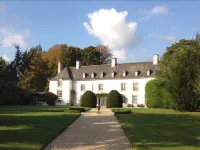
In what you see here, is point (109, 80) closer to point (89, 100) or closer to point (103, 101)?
point (103, 101)

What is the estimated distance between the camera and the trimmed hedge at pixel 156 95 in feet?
142

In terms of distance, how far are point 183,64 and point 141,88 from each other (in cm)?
1697

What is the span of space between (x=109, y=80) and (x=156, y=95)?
12093mm

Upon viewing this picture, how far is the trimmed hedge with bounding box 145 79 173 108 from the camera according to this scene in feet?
142

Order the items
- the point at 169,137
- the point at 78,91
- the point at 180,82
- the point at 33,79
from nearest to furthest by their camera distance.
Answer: the point at 169,137 < the point at 180,82 < the point at 78,91 < the point at 33,79

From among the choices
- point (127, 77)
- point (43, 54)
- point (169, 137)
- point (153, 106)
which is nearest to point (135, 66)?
point (127, 77)

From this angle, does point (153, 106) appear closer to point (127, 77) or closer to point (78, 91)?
point (127, 77)

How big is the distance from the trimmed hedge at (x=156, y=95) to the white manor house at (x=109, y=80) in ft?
14.9

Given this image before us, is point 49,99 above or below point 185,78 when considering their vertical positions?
below

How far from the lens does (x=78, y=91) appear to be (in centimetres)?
5681

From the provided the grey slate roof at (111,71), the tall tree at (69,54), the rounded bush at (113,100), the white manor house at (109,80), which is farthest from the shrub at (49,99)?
the tall tree at (69,54)

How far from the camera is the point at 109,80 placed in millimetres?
54562

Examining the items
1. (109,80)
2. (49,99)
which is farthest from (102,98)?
(49,99)

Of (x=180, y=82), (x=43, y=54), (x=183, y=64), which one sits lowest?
(x=180, y=82)
